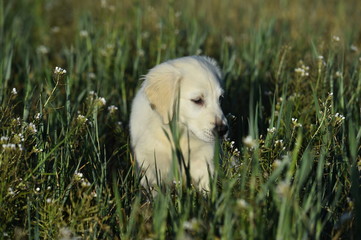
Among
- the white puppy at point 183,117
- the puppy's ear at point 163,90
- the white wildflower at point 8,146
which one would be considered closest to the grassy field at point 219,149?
the white wildflower at point 8,146

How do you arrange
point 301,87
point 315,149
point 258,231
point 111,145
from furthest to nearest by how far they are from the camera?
point 301,87 < point 111,145 < point 315,149 < point 258,231

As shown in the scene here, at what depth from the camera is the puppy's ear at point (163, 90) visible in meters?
3.30

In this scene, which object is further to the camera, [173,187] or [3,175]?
[173,187]

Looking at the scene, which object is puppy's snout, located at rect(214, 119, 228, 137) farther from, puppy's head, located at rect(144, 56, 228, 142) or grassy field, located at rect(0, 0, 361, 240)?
grassy field, located at rect(0, 0, 361, 240)

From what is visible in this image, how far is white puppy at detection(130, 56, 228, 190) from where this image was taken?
3293mm

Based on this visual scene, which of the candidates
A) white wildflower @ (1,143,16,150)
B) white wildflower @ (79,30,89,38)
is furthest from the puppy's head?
white wildflower @ (79,30,89,38)

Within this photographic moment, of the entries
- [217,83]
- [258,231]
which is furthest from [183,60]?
[258,231]

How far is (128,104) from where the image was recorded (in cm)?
446

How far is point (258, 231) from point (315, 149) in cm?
122

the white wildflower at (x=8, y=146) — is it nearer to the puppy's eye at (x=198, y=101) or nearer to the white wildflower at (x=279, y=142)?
the puppy's eye at (x=198, y=101)

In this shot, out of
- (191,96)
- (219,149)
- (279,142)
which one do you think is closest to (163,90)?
(191,96)

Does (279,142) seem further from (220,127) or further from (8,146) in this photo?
(8,146)

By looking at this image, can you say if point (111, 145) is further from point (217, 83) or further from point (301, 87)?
point (301, 87)

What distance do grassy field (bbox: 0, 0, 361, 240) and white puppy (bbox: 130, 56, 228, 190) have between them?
137mm
